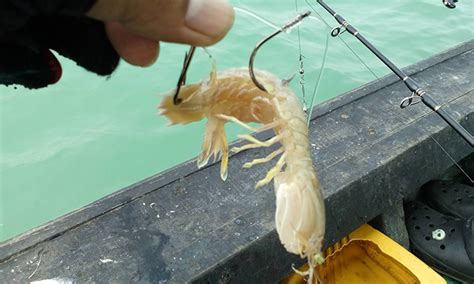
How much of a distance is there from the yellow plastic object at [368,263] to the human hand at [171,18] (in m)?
1.64

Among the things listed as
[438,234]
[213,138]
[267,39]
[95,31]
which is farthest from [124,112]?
[267,39]

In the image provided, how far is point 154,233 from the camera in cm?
225

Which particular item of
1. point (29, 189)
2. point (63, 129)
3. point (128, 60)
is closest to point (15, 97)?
point (63, 129)

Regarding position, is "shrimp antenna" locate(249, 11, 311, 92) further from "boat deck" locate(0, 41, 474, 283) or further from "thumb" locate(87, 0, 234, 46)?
"boat deck" locate(0, 41, 474, 283)

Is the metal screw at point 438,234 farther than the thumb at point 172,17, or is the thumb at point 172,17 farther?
the metal screw at point 438,234

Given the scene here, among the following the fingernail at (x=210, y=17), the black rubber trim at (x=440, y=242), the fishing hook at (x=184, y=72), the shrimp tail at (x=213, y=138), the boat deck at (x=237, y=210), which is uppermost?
the fingernail at (x=210, y=17)

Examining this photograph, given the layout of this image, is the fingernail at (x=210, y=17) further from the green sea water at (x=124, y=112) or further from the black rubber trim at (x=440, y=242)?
the green sea water at (x=124, y=112)

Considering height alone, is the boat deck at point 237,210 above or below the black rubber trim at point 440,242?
above

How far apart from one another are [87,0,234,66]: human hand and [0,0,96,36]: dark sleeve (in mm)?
32

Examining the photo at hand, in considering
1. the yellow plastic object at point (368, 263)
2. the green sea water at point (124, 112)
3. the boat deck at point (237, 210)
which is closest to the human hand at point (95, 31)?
the boat deck at point (237, 210)

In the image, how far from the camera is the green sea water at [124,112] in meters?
4.50

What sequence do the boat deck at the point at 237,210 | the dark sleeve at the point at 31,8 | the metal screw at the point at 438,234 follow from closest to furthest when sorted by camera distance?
the dark sleeve at the point at 31,8
the boat deck at the point at 237,210
the metal screw at the point at 438,234

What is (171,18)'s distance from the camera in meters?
1.08

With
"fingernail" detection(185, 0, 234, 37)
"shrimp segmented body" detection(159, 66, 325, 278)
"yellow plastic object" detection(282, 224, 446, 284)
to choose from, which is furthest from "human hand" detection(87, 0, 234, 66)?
"yellow plastic object" detection(282, 224, 446, 284)
